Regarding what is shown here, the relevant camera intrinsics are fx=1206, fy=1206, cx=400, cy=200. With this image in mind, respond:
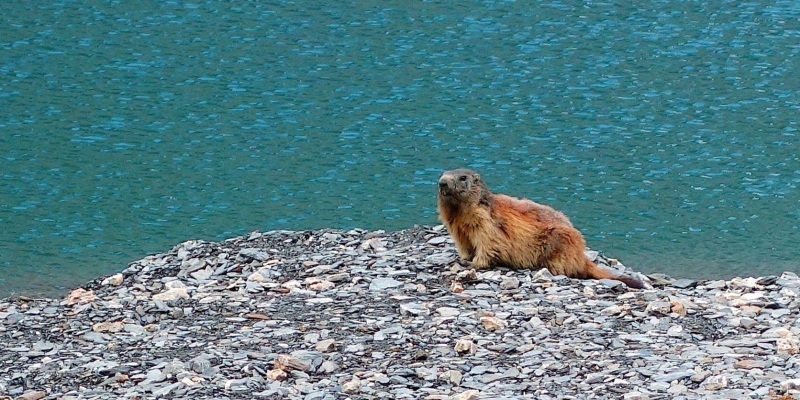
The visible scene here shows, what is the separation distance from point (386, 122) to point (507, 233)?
30.7ft

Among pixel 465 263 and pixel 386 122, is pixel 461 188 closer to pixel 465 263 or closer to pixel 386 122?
pixel 465 263

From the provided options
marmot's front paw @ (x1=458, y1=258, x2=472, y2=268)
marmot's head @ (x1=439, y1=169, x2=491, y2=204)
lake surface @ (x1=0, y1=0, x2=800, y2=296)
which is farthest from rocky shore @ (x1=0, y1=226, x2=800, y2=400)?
lake surface @ (x1=0, y1=0, x2=800, y2=296)

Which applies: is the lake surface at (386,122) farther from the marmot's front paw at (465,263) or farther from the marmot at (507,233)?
the marmot's front paw at (465,263)

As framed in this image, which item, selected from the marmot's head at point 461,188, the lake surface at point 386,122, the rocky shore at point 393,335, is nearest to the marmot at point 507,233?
the marmot's head at point 461,188

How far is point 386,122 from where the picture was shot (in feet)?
63.5

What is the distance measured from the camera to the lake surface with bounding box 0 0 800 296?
49.9ft

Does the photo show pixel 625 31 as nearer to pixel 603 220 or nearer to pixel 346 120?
pixel 346 120

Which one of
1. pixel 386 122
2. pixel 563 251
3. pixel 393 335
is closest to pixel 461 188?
pixel 563 251

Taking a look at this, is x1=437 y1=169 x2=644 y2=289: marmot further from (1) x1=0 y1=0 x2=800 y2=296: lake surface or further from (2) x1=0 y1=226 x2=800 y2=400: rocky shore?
(1) x1=0 y1=0 x2=800 y2=296: lake surface

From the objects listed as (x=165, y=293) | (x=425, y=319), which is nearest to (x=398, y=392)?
(x=425, y=319)

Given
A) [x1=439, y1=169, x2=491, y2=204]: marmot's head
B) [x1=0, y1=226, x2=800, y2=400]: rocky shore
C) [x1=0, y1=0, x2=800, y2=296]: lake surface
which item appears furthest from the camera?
[x1=0, y1=0, x2=800, y2=296]: lake surface

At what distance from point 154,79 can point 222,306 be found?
504 inches

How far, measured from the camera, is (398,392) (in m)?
7.44

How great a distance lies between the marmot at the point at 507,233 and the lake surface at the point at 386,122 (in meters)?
3.65
